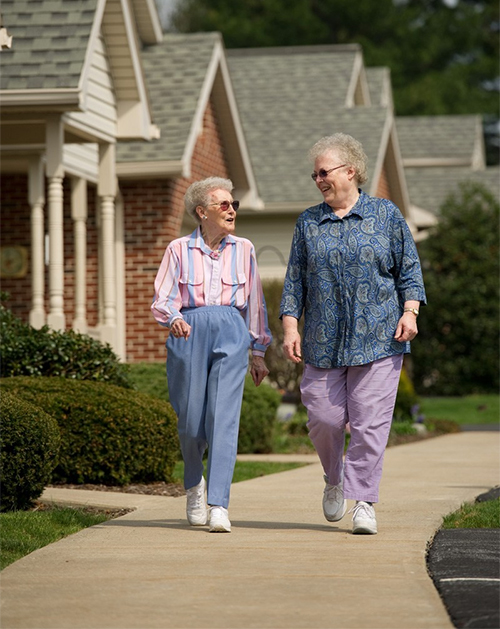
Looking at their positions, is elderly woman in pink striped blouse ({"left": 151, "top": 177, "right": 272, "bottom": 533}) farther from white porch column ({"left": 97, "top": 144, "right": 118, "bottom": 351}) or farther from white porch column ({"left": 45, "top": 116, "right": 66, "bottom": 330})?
white porch column ({"left": 97, "top": 144, "right": 118, "bottom": 351})

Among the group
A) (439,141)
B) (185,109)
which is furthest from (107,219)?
(439,141)

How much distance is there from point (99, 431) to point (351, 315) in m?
3.04

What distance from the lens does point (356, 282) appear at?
6605mm

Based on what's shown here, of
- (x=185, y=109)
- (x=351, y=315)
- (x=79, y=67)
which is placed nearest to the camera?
(x=351, y=315)

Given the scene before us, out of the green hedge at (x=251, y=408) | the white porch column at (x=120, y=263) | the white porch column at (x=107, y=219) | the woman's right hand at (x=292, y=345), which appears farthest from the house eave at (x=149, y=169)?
the woman's right hand at (x=292, y=345)

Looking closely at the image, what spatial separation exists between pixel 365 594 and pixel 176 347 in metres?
2.23

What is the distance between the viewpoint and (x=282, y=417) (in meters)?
15.8

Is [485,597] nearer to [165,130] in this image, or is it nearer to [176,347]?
[176,347]

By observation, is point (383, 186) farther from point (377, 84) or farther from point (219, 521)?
point (219, 521)

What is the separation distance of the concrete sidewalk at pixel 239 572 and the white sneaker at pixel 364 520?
0.26 ft

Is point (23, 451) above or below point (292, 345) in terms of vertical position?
below

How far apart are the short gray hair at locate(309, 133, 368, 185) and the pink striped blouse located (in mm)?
696

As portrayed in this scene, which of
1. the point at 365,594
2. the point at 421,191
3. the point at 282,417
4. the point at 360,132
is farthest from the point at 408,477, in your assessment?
the point at 421,191

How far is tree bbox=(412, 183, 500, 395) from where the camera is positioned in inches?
990
